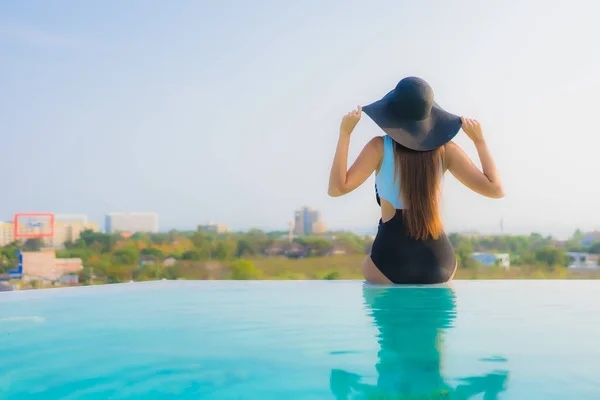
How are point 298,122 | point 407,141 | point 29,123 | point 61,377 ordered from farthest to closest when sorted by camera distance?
point 29,123 → point 298,122 → point 407,141 → point 61,377

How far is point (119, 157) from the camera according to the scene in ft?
207

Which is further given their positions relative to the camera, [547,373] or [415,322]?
[415,322]

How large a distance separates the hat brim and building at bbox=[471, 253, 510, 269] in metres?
22.2

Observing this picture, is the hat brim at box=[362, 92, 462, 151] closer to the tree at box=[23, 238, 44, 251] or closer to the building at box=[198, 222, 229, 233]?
the building at box=[198, 222, 229, 233]

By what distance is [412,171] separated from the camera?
2.56 meters

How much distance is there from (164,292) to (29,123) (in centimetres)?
5431

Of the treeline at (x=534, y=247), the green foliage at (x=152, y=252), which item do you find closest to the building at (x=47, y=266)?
the green foliage at (x=152, y=252)

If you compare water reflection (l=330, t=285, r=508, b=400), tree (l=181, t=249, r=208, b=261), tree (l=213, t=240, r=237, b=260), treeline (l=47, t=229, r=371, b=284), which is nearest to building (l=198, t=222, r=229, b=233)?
treeline (l=47, t=229, r=371, b=284)

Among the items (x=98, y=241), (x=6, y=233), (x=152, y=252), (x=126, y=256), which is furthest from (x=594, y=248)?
(x=6, y=233)

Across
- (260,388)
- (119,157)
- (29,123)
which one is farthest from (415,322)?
(119,157)

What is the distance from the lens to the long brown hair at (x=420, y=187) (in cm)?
257

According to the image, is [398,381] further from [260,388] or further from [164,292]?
[164,292]

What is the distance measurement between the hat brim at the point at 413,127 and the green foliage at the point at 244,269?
85.0ft

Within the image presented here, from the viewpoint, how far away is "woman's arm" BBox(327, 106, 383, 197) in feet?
8.23
